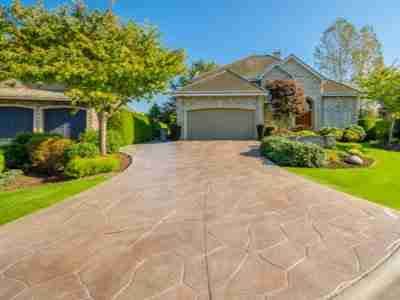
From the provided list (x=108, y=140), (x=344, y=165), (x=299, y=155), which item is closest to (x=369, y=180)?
(x=344, y=165)

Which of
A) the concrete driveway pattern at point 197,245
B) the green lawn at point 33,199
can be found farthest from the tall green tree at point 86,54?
the concrete driveway pattern at point 197,245

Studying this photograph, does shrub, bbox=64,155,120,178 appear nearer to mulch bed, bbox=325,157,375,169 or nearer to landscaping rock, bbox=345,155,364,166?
mulch bed, bbox=325,157,375,169

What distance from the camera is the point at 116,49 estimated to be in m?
8.73

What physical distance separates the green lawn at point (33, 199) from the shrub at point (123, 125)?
732 centimetres

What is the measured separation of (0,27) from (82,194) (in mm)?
7821

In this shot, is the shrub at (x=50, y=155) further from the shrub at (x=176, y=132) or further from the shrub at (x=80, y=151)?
the shrub at (x=176, y=132)

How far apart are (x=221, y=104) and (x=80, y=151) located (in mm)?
10680

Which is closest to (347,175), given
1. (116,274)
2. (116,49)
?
(116,274)

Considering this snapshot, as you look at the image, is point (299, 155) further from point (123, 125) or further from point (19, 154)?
point (19, 154)

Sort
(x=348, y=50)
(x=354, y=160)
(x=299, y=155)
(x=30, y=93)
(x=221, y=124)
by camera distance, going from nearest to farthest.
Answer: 1. (x=299, y=155)
2. (x=354, y=160)
3. (x=30, y=93)
4. (x=221, y=124)
5. (x=348, y=50)

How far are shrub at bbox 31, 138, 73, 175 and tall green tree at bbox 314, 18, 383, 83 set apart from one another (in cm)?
2879

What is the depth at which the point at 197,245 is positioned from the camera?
329cm

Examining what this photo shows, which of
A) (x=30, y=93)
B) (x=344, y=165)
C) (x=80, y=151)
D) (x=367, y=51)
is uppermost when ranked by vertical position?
(x=367, y=51)

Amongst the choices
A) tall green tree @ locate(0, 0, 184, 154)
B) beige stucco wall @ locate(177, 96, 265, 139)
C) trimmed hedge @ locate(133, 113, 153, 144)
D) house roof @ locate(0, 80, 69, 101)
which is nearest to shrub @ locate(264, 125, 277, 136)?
beige stucco wall @ locate(177, 96, 265, 139)
